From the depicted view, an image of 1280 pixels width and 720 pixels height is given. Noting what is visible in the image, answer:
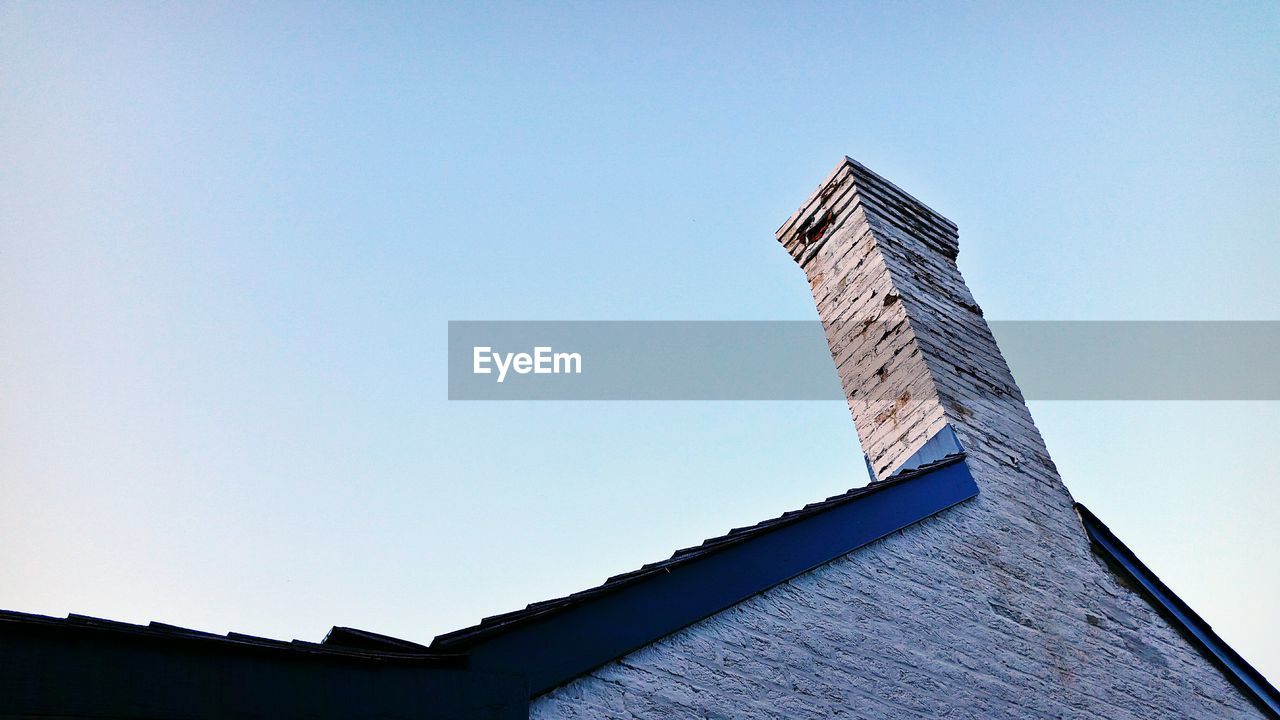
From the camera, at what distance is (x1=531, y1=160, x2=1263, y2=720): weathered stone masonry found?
3590 mm

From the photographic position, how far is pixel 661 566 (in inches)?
145

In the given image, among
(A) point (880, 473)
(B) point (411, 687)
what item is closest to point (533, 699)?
(B) point (411, 687)

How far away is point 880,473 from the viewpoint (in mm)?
5934

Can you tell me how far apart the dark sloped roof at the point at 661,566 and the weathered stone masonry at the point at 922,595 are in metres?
0.22

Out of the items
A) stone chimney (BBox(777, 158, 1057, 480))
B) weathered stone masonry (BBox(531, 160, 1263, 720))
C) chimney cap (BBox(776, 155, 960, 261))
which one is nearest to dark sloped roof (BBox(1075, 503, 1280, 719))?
weathered stone masonry (BBox(531, 160, 1263, 720))

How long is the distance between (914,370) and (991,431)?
0.53 meters

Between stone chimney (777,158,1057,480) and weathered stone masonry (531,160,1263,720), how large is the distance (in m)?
0.01

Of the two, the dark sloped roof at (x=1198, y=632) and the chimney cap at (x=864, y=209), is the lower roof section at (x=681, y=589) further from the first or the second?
the chimney cap at (x=864, y=209)

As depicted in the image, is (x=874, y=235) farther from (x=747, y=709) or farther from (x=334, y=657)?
(x=334, y=657)

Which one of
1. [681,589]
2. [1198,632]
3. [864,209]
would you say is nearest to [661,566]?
[681,589]

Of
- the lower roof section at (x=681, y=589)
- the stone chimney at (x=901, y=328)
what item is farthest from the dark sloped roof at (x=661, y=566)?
the stone chimney at (x=901, y=328)

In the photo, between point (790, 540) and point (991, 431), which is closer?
point (790, 540)

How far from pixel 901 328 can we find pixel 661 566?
2.94 metres

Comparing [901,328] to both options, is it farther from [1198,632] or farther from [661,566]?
[661,566]
